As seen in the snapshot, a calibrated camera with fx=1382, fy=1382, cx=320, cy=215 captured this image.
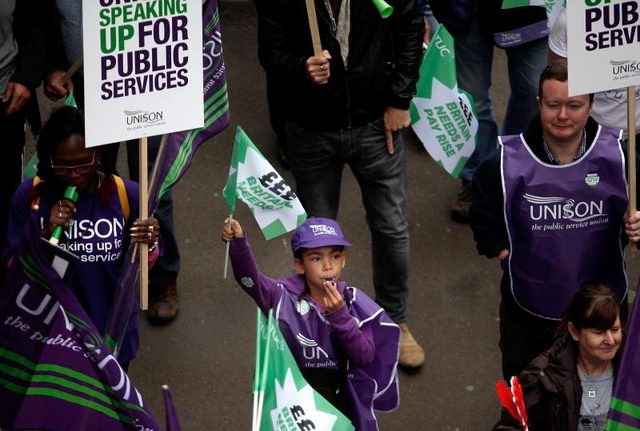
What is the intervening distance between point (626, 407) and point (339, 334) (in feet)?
3.65

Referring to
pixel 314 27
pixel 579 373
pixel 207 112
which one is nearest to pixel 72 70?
pixel 207 112

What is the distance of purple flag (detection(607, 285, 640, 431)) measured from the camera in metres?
4.43

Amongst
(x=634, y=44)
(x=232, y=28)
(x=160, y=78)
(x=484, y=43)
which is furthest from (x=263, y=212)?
(x=232, y=28)

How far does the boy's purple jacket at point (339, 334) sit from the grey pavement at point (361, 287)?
2.85 feet

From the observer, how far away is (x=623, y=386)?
4457 millimetres

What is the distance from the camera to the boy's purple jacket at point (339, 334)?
5.14 m

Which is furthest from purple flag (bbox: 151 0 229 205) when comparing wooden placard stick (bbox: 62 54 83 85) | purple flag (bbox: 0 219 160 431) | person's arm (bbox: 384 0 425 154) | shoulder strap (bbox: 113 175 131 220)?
person's arm (bbox: 384 0 425 154)

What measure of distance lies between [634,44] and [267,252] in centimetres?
Result: 265

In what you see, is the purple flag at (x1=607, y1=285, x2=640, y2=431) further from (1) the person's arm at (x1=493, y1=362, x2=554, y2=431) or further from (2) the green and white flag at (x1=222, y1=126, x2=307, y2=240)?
(2) the green and white flag at (x1=222, y1=126, x2=307, y2=240)

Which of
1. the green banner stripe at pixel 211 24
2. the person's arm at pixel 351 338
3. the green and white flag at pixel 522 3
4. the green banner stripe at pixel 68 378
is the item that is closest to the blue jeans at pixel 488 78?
the green and white flag at pixel 522 3

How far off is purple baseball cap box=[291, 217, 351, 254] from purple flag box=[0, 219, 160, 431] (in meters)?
0.85

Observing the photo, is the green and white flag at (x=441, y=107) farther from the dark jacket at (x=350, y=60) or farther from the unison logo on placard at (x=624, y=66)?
the unison logo on placard at (x=624, y=66)

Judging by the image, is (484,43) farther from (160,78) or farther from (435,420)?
(160,78)

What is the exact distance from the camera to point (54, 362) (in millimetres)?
4934
